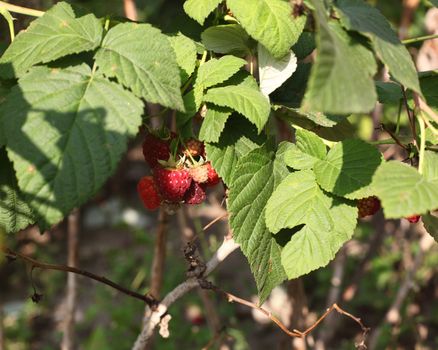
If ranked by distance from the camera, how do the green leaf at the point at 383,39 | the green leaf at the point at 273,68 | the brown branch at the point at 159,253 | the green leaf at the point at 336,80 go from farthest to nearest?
the brown branch at the point at 159,253
the green leaf at the point at 273,68
the green leaf at the point at 383,39
the green leaf at the point at 336,80

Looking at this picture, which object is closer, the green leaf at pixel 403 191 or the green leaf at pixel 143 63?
the green leaf at pixel 403 191

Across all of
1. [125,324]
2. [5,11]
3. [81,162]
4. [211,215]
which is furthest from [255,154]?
[211,215]

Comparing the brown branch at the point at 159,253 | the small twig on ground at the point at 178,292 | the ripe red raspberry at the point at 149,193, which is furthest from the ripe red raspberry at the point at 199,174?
the brown branch at the point at 159,253

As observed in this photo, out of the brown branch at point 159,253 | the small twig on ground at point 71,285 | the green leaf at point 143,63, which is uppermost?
the green leaf at point 143,63

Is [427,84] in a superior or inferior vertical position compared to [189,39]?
inferior

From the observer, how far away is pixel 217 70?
101 centimetres

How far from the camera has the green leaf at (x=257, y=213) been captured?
3.41ft

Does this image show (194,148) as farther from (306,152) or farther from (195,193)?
(306,152)

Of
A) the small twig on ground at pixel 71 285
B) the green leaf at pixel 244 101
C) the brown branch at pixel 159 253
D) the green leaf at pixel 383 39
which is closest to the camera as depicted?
the green leaf at pixel 383 39

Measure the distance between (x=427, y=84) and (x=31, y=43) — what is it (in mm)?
710

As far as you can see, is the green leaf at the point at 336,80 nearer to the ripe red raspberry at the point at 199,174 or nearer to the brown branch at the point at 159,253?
the ripe red raspberry at the point at 199,174

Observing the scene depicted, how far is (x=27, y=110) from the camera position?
0.91 meters

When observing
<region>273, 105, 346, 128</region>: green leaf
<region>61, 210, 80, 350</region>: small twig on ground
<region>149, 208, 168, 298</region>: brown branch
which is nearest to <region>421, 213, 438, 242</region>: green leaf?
<region>273, 105, 346, 128</region>: green leaf

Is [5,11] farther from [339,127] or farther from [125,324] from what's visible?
[125,324]
